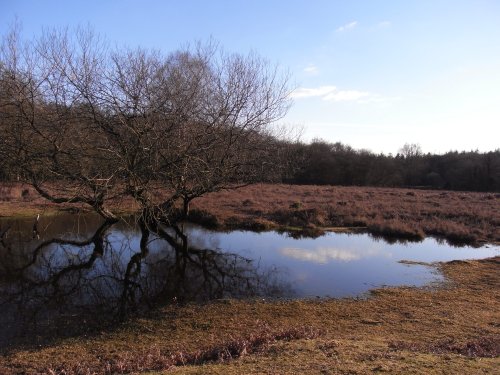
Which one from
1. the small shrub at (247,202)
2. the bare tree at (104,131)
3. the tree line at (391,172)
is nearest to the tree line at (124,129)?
the bare tree at (104,131)

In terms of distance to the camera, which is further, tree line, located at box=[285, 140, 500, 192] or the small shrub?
tree line, located at box=[285, 140, 500, 192]

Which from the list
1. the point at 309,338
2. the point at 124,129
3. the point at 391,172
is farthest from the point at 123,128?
the point at 391,172

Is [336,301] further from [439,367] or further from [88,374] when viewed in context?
[88,374]

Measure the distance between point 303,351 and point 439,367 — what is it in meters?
1.78

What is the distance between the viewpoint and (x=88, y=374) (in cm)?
604

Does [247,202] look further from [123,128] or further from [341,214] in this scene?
[123,128]

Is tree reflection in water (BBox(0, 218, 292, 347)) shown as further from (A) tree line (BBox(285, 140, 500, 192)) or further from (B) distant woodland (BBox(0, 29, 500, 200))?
(A) tree line (BBox(285, 140, 500, 192))

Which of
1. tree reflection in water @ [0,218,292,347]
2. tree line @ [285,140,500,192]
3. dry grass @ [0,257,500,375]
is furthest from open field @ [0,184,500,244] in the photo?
tree line @ [285,140,500,192]

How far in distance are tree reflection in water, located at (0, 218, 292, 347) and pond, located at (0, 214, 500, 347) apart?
0.03m

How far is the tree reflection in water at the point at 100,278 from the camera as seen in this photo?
9570mm

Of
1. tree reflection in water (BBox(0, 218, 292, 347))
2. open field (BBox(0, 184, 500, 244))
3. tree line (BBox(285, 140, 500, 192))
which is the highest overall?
tree line (BBox(285, 140, 500, 192))

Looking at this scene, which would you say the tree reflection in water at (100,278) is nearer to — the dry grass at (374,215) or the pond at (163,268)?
the pond at (163,268)

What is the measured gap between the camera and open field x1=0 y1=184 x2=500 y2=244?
22.1 m

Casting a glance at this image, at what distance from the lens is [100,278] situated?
13.0 m
